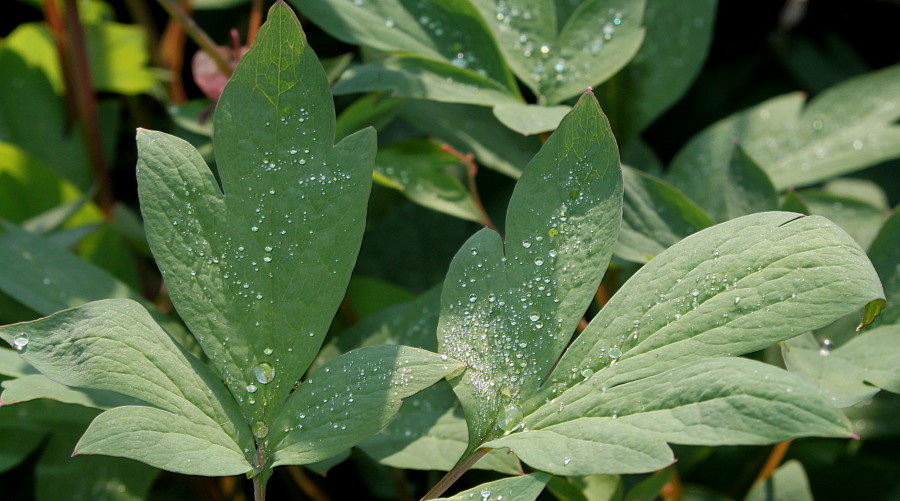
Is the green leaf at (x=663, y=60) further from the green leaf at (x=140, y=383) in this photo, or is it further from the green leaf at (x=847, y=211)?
the green leaf at (x=140, y=383)

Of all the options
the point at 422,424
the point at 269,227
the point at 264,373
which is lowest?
the point at 422,424

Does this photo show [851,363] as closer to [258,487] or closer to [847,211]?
[847,211]

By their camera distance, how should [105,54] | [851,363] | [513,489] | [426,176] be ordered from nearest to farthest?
[513,489] < [851,363] < [426,176] < [105,54]

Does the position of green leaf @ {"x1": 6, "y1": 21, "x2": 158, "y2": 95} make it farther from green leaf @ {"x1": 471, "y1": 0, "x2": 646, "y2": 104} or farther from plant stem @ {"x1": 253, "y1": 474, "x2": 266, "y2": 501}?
plant stem @ {"x1": 253, "y1": 474, "x2": 266, "y2": 501}

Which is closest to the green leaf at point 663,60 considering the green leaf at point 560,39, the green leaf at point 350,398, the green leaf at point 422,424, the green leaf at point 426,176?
the green leaf at point 560,39

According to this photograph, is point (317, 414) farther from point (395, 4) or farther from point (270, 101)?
point (395, 4)

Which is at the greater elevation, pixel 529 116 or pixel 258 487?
pixel 529 116

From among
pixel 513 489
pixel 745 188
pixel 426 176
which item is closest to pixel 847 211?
pixel 745 188
